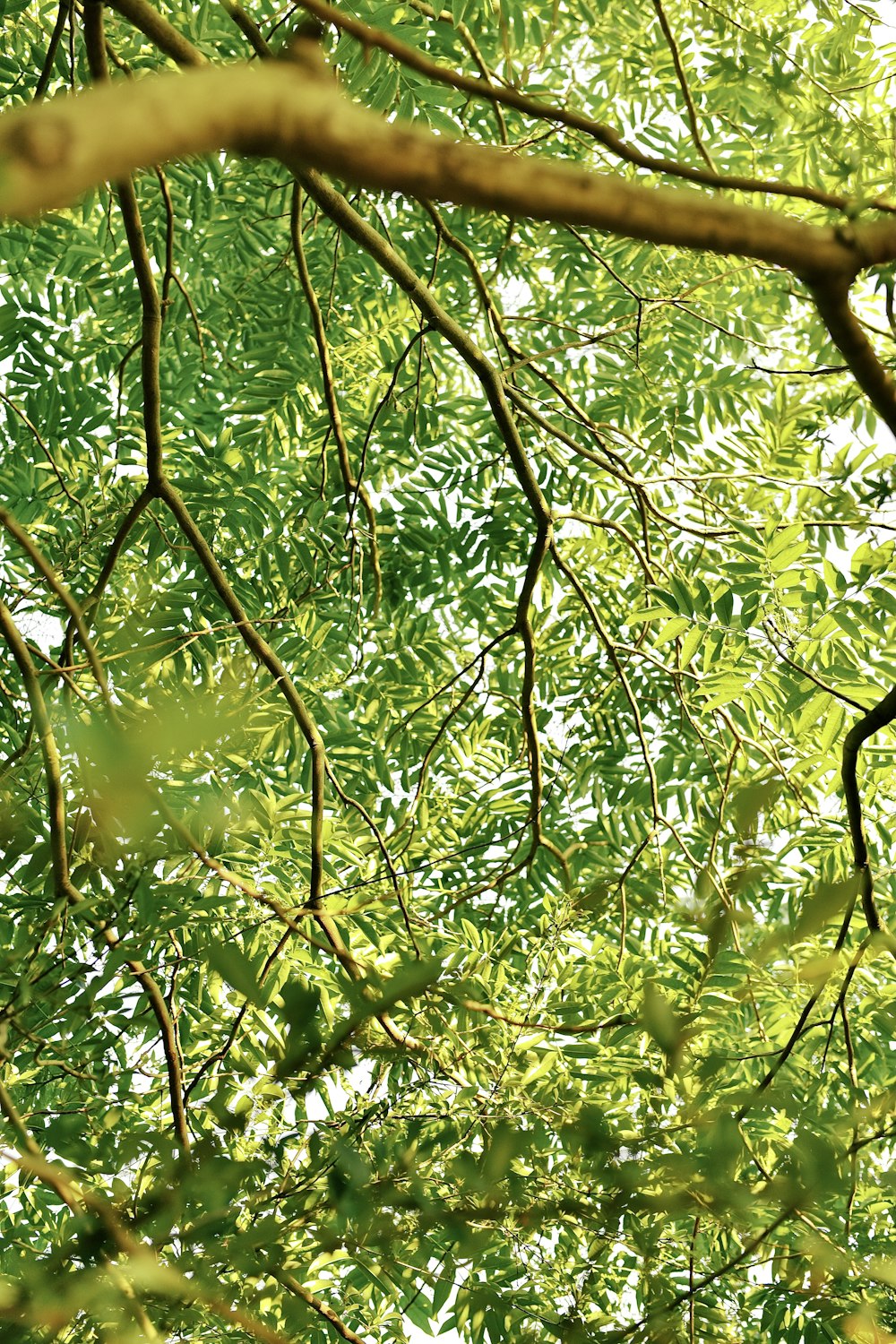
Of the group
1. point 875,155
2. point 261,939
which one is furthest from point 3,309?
point 875,155

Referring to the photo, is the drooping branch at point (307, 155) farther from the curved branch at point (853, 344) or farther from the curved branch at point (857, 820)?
the curved branch at point (857, 820)

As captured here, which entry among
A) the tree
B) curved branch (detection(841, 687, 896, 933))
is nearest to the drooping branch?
the tree

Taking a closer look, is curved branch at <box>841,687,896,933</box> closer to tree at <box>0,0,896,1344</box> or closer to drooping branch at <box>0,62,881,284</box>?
tree at <box>0,0,896,1344</box>

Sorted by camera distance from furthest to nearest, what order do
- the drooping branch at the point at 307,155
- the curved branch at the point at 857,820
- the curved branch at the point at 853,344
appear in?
1. the curved branch at the point at 857,820
2. the curved branch at the point at 853,344
3. the drooping branch at the point at 307,155

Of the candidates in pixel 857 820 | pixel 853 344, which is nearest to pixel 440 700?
pixel 857 820

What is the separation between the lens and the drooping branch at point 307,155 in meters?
0.45

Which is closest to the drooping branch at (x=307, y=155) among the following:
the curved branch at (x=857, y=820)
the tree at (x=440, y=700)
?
the tree at (x=440, y=700)

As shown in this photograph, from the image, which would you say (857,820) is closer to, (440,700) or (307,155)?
(307,155)

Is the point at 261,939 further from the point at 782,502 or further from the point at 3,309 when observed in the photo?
the point at 782,502

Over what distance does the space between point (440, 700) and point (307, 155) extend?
3.44 meters

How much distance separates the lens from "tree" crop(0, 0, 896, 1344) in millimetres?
908

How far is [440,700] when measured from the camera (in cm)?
395

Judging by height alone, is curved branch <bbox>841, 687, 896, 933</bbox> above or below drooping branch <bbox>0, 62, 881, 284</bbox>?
below

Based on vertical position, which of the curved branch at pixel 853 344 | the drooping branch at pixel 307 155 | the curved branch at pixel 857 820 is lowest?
the curved branch at pixel 857 820
